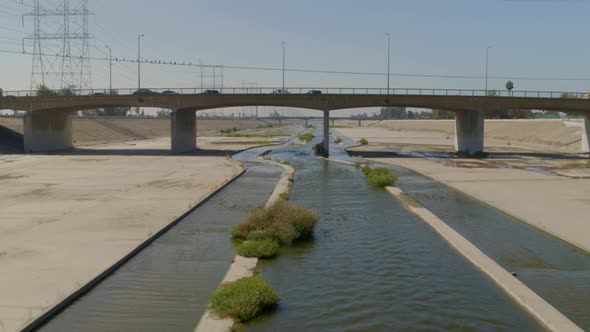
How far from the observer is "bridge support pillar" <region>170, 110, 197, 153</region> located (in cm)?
6856

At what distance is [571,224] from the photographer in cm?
2439

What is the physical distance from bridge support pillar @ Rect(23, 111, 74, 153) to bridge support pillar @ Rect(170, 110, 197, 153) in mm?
16768

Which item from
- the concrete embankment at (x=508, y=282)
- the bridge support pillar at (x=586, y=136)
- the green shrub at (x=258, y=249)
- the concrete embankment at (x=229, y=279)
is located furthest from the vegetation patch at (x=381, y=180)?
the bridge support pillar at (x=586, y=136)

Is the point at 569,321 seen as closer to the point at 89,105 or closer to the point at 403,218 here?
the point at 403,218

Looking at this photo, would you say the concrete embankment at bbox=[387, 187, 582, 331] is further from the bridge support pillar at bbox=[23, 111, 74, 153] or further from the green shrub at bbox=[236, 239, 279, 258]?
the bridge support pillar at bbox=[23, 111, 74, 153]

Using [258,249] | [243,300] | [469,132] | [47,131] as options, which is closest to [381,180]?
[258,249]

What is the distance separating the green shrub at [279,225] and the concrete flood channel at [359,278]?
53 cm

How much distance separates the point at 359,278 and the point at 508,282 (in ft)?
14.2

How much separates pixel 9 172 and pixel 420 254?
39.0 meters

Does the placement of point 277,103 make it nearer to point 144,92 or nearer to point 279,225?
point 144,92

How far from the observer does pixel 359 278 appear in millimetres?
16797

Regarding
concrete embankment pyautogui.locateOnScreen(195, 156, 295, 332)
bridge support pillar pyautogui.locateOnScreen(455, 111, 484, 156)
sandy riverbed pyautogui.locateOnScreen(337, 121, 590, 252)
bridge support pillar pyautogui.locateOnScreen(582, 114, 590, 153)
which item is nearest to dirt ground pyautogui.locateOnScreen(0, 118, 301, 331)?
concrete embankment pyautogui.locateOnScreen(195, 156, 295, 332)

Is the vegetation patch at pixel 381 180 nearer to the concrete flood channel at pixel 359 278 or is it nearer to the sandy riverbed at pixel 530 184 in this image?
the sandy riverbed at pixel 530 184

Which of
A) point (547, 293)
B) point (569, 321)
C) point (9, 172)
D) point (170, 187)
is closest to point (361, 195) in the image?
point (170, 187)
